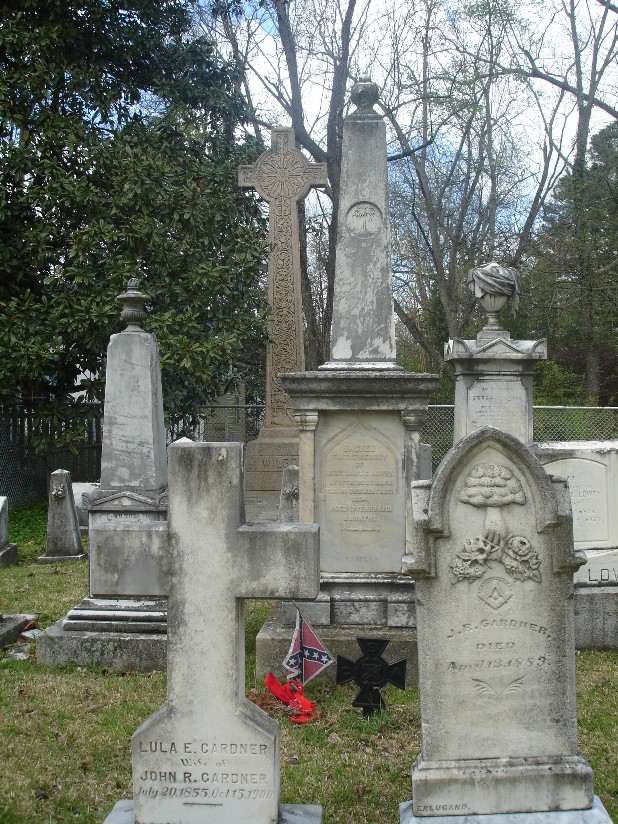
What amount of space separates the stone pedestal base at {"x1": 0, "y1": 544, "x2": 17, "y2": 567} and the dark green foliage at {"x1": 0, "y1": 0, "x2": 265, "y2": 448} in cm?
301

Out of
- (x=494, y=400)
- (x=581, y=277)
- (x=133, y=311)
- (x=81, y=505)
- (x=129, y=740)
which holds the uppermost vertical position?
(x=581, y=277)

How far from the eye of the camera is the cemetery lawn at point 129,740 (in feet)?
12.5

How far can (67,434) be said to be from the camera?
12969 millimetres

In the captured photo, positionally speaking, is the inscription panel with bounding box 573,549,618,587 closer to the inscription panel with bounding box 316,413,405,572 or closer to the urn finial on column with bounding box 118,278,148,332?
the inscription panel with bounding box 316,413,405,572

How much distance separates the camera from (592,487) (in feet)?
21.9

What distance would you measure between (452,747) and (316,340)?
63.3 ft

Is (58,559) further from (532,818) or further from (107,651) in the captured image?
(532,818)

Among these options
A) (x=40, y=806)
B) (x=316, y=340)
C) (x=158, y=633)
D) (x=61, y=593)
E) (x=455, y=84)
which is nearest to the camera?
(x=40, y=806)

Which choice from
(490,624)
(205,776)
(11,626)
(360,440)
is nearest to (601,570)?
(360,440)

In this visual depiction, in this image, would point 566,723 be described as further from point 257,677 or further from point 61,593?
point 61,593

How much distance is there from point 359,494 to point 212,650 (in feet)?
10.7

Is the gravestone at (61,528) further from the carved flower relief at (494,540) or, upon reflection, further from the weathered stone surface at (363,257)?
the carved flower relief at (494,540)

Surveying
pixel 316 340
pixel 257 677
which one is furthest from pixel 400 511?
pixel 316 340

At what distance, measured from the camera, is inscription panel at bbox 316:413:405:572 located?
20.5ft
